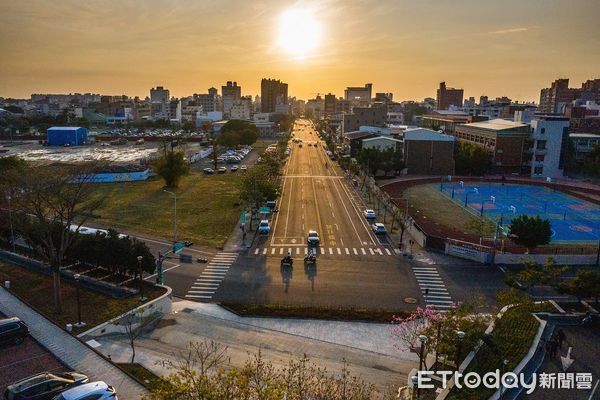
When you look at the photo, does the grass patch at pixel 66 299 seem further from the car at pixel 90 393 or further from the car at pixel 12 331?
the car at pixel 90 393

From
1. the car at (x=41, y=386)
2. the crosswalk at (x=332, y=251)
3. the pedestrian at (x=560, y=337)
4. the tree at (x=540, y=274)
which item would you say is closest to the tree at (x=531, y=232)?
the tree at (x=540, y=274)

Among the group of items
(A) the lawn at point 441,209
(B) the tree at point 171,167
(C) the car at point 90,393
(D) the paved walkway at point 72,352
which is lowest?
(D) the paved walkway at point 72,352

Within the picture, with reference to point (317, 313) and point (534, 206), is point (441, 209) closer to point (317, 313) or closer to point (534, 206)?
point (534, 206)

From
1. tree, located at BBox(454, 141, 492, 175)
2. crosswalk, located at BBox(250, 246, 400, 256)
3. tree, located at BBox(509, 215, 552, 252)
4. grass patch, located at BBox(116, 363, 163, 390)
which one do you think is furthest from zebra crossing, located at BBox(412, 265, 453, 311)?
tree, located at BBox(454, 141, 492, 175)

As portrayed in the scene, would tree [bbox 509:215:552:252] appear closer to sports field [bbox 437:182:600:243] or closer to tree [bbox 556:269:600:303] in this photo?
sports field [bbox 437:182:600:243]

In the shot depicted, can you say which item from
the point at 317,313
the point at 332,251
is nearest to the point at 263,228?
the point at 332,251

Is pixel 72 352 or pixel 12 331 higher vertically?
pixel 12 331

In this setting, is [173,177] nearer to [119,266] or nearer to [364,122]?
[119,266]
